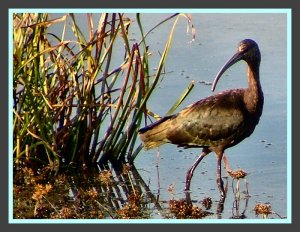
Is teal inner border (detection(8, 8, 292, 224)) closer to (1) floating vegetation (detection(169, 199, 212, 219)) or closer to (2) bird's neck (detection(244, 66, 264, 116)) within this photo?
(1) floating vegetation (detection(169, 199, 212, 219))

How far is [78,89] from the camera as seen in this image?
15180 mm

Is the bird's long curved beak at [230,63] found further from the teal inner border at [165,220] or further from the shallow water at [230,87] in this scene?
the teal inner border at [165,220]

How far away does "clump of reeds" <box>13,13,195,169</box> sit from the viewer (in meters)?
15.1

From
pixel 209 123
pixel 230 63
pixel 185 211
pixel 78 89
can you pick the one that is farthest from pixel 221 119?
pixel 78 89

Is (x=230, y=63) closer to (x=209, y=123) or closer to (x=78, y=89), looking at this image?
(x=209, y=123)

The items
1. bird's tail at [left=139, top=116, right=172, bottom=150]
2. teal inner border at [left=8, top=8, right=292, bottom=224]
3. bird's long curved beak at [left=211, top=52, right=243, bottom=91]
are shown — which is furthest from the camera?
bird's tail at [left=139, top=116, right=172, bottom=150]

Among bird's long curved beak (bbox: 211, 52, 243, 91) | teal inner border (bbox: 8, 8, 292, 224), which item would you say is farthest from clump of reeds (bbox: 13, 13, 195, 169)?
bird's long curved beak (bbox: 211, 52, 243, 91)

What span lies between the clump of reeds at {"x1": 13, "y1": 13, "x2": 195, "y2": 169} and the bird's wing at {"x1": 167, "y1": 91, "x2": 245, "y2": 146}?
23 cm

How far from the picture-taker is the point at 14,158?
1508 centimetres

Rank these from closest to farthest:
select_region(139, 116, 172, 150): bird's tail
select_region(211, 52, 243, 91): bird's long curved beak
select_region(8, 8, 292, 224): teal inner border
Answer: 1. select_region(8, 8, 292, 224): teal inner border
2. select_region(211, 52, 243, 91): bird's long curved beak
3. select_region(139, 116, 172, 150): bird's tail

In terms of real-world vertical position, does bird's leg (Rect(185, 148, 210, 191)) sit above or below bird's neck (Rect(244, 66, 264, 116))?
below

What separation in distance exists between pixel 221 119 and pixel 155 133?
1.53 feet

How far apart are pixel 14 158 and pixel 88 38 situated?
0.99 meters

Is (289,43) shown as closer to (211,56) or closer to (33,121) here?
(211,56)
